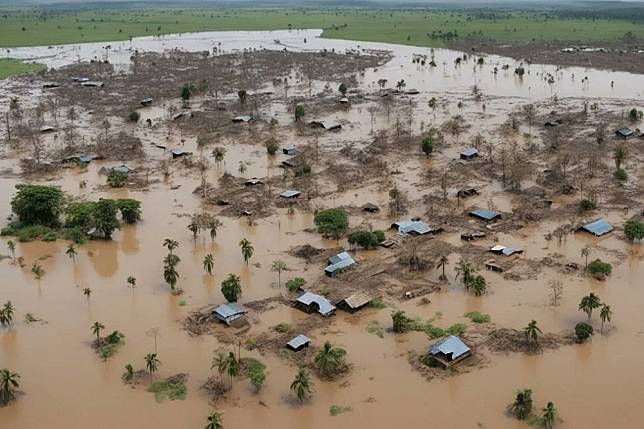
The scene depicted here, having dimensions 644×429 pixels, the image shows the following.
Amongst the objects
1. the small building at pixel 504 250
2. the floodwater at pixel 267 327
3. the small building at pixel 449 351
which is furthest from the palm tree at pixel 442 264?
the small building at pixel 449 351

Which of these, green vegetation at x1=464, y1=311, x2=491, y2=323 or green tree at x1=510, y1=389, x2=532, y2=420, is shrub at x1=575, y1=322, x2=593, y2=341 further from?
green tree at x1=510, y1=389, x2=532, y2=420

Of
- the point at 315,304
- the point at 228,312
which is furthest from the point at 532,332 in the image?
the point at 228,312

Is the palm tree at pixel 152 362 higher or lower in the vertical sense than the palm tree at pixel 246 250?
lower

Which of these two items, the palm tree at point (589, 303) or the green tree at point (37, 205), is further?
the green tree at point (37, 205)

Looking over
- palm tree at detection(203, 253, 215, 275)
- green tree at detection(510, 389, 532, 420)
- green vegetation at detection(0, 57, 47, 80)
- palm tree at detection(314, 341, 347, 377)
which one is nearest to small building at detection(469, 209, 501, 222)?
palm tree at detection(203, 253, 215, 275)

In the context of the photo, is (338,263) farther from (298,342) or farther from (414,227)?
(298,342)

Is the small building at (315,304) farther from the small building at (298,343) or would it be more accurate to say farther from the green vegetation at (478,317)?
the green vegetation at (478,317)
